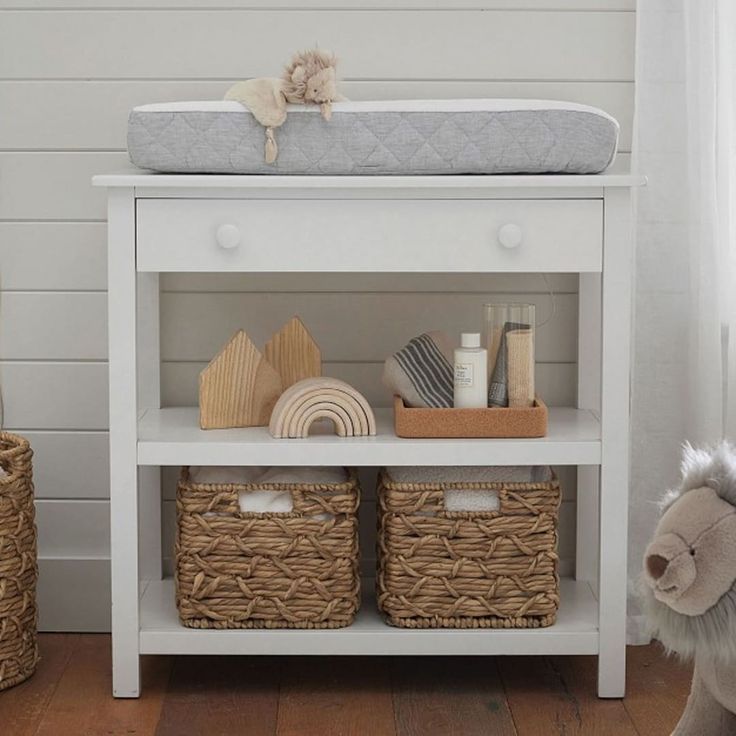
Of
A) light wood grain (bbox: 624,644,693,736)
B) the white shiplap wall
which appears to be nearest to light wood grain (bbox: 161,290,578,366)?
the white shiplap wall

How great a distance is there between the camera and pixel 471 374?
1.91 meters

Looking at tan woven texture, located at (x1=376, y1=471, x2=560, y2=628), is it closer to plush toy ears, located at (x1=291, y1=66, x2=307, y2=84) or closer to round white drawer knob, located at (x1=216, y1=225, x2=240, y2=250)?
round white drawer knob, located at (x1=216, y1=225, x2=240, y2=250)

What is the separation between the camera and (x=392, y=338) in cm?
225

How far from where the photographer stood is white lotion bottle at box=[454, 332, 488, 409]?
1.90 metres

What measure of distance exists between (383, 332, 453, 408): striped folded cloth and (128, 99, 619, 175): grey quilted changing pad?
0.31 metres

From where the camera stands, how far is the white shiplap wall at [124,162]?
2.19m

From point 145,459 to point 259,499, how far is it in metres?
0.18

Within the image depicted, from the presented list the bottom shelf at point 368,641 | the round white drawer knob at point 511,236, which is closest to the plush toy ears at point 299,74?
the round white drawer knob at point 511,236

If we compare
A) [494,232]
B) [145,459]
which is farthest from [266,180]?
[145,459]

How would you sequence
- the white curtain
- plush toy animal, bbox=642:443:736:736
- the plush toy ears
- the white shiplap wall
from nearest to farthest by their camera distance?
plush toy animal, bbox=642:443:736:736 < the plush toy ears < the white curtain < the white shiplap wall

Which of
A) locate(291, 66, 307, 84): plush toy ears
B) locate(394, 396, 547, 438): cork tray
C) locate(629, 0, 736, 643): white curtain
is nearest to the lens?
locate(291, 66, 307, 84): plush toy ears

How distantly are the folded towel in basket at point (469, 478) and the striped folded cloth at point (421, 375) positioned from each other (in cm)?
10

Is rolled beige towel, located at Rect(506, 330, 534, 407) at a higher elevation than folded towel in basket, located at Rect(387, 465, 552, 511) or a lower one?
higher

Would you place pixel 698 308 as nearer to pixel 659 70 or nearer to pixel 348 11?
pixel 659 70
